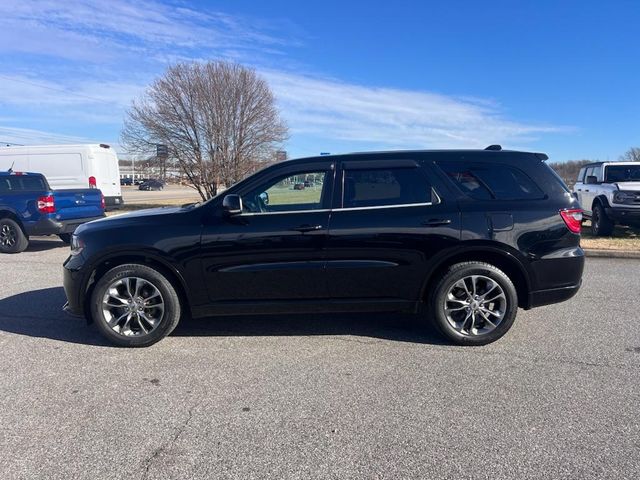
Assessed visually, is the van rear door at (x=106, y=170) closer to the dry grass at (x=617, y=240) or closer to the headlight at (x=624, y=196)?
the dry grass at (x=617, y=240)

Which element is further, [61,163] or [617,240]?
[61,163]

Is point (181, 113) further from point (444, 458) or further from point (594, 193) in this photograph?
point (444, 458)

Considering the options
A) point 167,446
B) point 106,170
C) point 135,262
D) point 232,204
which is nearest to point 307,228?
point 232,204

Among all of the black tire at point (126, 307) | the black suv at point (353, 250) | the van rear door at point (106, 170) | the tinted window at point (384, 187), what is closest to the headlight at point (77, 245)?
the black suv at point (353, 250)

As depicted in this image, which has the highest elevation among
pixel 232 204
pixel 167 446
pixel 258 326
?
pixel 232 204

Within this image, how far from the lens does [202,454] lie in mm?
2676

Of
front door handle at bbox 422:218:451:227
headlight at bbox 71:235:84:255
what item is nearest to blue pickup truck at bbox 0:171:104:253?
headlight at bbox 71:235:84:255

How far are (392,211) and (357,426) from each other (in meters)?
1.99

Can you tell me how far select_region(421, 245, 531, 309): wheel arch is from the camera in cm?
421

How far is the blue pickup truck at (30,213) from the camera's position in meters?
9.47

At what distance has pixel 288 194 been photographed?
444cm

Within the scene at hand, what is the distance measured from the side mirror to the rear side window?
6.28 feet

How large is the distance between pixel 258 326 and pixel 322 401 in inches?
66.5

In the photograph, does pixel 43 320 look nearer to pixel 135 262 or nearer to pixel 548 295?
pixel 135 262
